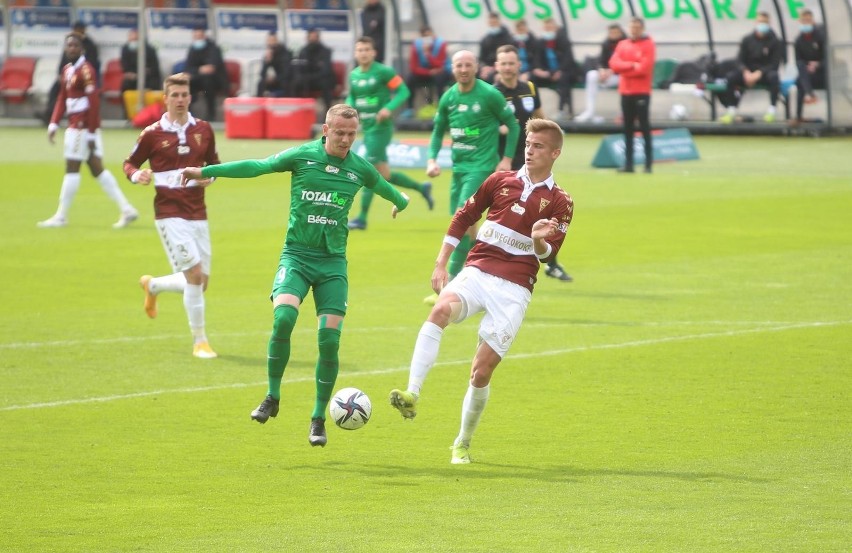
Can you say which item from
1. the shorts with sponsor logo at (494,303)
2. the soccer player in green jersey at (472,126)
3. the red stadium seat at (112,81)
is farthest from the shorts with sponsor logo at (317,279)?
the red stadium seat at (112,81)

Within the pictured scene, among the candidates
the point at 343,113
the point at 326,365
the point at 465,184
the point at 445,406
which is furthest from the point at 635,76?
the point at 326,365

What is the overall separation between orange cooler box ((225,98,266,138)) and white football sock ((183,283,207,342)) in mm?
21391

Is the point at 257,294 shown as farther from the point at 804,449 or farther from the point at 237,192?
the point at 237,192

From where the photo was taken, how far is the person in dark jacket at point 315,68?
35.1 m

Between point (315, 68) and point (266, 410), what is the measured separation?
88.0ft

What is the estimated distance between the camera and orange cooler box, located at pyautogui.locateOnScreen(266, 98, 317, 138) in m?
32.8

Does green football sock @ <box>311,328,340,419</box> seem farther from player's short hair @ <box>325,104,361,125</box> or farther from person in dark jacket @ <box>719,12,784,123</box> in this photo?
person in dark jacket @ <box>719,12,784,123</box>

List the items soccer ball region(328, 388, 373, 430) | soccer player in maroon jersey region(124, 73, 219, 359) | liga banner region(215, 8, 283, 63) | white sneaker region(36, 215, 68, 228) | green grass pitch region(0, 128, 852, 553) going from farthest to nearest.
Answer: liga banner region(215, 8, 283, 63) → white sneaker region(36, 215, 68, 228) → soccer player in maroon jersey region(124, 73, 219, 359) → soccer ball region(328, 388, 373, 430) → green grass pitch region(0, 128, 852, 553)

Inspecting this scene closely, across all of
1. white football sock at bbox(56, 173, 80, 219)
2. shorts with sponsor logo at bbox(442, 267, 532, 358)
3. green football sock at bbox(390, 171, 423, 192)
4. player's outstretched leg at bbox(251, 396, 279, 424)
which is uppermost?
shorts with sponsor logo at bbox(442, 267, 532, 358)

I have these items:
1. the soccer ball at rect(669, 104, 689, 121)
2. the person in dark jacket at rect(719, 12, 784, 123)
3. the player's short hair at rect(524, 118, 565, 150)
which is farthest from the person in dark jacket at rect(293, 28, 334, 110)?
the player's short hair at rect(524, 118, 565, 150)

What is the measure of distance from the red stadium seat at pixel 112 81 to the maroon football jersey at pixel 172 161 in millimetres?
27183

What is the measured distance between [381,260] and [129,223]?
4.79 metres

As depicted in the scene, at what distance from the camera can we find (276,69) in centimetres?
3550

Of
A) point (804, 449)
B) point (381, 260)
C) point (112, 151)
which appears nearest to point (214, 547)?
point (804, 449)
